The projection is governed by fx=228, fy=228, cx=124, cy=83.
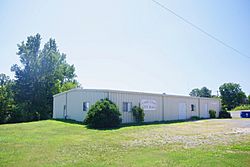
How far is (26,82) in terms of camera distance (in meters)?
40.2

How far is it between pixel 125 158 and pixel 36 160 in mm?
2873

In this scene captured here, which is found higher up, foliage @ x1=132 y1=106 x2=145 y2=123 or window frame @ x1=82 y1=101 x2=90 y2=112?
window frame @ x1=82 y1=101 x2=90 y2=112

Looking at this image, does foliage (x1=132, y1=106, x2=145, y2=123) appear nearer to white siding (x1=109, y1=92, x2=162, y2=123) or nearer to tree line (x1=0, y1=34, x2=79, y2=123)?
white siding (x1=109, y1=92, x2=162, y2=123)

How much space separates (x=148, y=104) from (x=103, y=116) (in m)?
7.69

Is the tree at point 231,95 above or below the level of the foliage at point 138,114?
above

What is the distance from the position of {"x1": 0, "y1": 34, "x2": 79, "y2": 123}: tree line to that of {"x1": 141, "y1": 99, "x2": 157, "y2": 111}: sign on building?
901 inches

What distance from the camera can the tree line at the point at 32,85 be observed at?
3888 centimetres

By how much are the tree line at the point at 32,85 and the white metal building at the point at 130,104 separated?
12.7 m

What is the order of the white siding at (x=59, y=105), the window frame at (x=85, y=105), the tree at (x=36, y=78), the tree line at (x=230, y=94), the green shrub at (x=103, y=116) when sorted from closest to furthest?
the green shrub at (x=103, y=116) → the window frame at (x=85, y=105) → the white siding at (x=59, y=105) → the tree at (x=36, y=78) → the tree line at (x=230, y=94)

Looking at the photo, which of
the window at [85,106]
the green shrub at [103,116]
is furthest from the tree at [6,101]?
the green shrub at [103,116]

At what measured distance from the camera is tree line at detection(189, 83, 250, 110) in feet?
287

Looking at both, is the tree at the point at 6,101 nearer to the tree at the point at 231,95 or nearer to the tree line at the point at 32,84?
the tree line at the point at 32,84

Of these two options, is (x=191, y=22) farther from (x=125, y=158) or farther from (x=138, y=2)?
(x=125, y=158)

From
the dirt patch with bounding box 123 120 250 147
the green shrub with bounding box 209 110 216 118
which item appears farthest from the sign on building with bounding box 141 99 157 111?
the green shrub with bounding box 209 110 216 118
